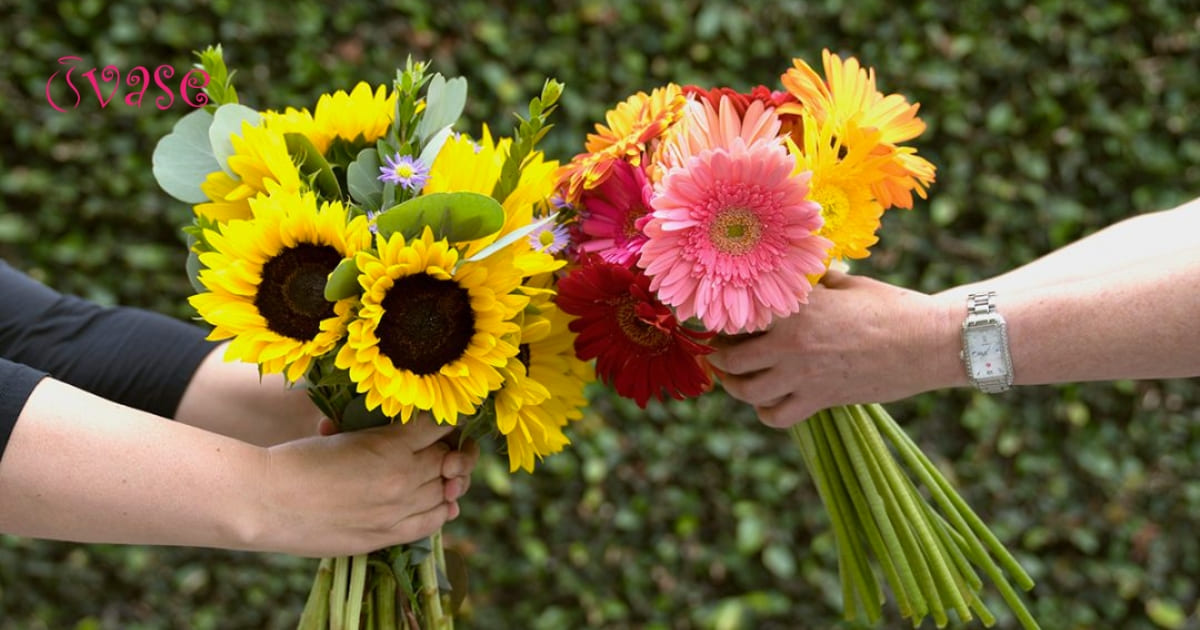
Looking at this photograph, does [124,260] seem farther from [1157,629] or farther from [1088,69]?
[1157,629]

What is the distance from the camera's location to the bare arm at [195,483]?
989mm

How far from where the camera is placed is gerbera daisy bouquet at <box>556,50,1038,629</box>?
0.99 m

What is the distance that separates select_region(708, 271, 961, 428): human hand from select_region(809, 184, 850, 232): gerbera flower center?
0.48 ft

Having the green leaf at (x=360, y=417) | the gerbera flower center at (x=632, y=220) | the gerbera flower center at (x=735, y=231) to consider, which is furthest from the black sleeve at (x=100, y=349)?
the gerbera flower center at (x=735, y=231)

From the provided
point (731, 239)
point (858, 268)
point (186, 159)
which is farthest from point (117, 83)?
point (731, 239)

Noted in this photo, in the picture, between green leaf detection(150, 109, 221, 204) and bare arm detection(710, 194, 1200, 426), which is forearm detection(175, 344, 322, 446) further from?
bare arm detection(710, 194, 1200, 426)

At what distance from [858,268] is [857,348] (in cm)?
123

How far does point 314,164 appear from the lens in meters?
1.08

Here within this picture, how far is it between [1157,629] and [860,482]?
1.68m

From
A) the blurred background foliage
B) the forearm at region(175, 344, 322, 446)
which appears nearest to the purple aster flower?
the forearm at region(175, 344, 322, 446)

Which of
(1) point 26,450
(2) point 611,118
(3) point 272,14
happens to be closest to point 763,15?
(3) point 272,14

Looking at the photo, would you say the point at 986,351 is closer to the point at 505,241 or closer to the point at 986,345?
the point at 986,345

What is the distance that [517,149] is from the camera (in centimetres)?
103

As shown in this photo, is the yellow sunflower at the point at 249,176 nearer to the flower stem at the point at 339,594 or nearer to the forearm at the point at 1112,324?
the flower stem at the point at 339,594
